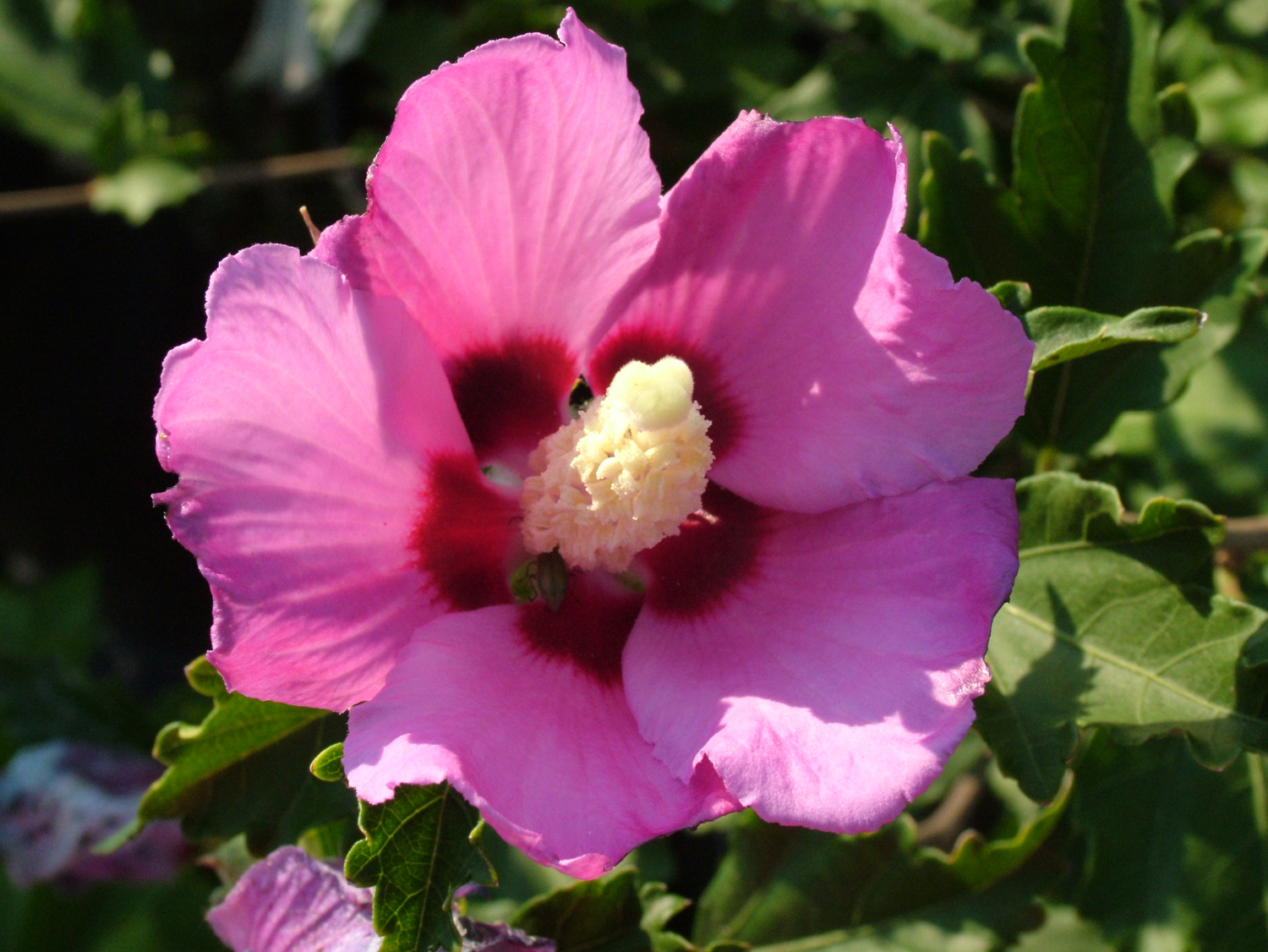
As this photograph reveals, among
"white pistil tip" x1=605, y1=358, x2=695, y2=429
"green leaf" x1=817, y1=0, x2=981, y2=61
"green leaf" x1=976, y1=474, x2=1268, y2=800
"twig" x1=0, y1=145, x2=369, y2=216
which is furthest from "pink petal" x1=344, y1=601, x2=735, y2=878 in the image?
"twig" x1=0, y1=145, x2=369, y2=216

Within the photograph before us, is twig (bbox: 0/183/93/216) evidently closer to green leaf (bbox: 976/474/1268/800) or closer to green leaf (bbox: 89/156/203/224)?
green leaf (bbox: 89/156/203/224)

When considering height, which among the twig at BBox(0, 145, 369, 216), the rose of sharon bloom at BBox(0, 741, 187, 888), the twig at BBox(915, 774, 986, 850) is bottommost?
the twig at BBox(915, 774, 986, 850)

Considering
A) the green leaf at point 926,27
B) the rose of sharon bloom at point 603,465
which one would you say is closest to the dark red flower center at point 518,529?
the rose of sharon bloom at point 603,465

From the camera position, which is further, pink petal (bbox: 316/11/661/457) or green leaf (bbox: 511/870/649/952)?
green leaf (bbox: 511/870/649/952)

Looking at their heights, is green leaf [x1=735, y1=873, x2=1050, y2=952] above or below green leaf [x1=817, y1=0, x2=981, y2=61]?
below

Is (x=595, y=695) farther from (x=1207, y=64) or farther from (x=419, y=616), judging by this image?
(x=1207, y=64)

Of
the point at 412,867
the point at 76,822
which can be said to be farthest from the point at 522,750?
the point at 76,822

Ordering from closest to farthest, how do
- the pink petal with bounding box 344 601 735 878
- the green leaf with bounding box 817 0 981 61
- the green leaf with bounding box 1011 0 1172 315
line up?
the pink petal with bounding box 344 601 735 878, the green leaf with bounding box 1011 0 1172 315, the green leaf with bounding box 817 0 981 61
